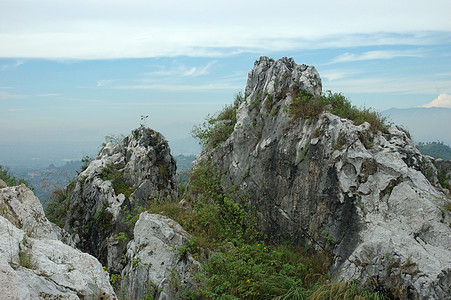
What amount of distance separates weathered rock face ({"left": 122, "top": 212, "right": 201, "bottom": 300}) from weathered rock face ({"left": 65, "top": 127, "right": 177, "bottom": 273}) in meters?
3.75

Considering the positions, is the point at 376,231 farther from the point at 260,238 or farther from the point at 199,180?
the point at 199,180

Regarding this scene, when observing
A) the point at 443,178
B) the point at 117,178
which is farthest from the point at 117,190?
the point at 443,178

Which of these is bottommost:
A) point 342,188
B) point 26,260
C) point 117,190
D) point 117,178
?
point 117,190

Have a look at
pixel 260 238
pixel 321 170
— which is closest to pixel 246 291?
pixel 260 238

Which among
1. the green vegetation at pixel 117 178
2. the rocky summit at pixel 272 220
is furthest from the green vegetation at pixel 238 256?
the green vegetation at pixel 117 178

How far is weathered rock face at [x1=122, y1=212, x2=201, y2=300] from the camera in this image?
367 inches

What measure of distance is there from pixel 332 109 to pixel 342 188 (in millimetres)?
3357

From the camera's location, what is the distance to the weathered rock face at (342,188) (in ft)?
27.4

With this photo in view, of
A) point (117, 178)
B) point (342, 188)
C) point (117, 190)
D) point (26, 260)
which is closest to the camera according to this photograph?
point (26, 260)

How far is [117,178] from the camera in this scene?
1686 centimetres

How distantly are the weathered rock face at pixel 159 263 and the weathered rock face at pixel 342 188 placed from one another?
371cm

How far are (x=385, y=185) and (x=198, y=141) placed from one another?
965 cm

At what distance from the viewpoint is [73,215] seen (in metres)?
17.2

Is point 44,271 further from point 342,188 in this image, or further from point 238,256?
point 342,188
